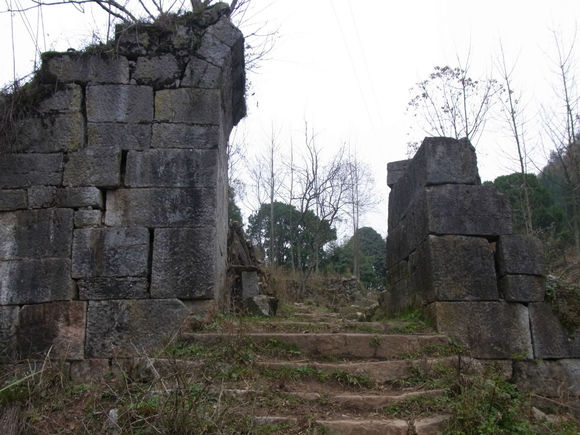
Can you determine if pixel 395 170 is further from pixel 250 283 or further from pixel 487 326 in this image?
pixel 487 326

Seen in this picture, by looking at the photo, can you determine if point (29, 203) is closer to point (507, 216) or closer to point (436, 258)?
point (436, 258)

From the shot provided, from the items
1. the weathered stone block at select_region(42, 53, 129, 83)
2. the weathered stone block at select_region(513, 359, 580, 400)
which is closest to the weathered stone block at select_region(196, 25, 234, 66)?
the weathered stone block at select_region(42, 53, 129, 83)

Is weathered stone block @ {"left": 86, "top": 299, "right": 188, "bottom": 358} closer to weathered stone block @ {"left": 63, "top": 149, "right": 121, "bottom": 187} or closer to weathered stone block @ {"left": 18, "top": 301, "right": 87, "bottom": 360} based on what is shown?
weathered stone block @ {"left": 18, "top": 301, "right": 87, "bottom": 360}

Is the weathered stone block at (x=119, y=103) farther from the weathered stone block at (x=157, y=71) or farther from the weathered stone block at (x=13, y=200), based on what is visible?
the weathered stone block at (x=13, y=200)

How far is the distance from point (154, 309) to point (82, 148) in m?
1.82

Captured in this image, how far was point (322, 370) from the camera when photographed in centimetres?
449

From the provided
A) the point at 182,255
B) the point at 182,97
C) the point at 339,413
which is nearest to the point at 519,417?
the point at 339,413

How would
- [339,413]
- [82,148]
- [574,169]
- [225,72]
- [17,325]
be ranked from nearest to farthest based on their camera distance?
[339,413] → [17,325] → [82,148] → [225,72] → [574,169]

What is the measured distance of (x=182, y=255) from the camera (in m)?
5.18

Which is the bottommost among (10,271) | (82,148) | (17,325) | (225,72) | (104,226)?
(17,325)

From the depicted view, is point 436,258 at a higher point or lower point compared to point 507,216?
lower

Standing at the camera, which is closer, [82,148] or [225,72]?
A: [82,148]

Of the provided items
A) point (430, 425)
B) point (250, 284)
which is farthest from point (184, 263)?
point (250, 284)

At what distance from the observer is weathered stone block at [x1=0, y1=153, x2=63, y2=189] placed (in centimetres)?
537
